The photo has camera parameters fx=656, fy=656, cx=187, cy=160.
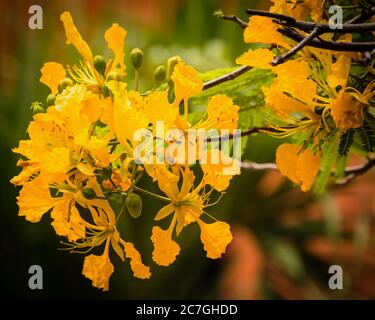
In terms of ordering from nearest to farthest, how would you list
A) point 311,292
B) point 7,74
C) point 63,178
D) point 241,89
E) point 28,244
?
point 63,178 < point 241,89 < point 28,244 < point 311,292 < point 7,74

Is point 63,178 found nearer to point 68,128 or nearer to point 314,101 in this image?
point 68,128

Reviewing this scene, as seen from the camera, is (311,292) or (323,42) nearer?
(323,42)

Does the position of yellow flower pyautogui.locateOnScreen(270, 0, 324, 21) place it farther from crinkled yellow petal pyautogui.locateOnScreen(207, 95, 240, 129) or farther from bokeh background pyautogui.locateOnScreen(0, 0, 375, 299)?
bokeh background pyautogui.locateOnScreen(0, 0, 375, 299)

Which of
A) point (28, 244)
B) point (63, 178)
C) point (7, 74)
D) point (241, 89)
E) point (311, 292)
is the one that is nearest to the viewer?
point (63, 178)

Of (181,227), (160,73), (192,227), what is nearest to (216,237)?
(181,227)

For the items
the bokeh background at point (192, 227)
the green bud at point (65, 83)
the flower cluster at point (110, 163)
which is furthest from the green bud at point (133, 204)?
the bokeh background at point (192, 227)
